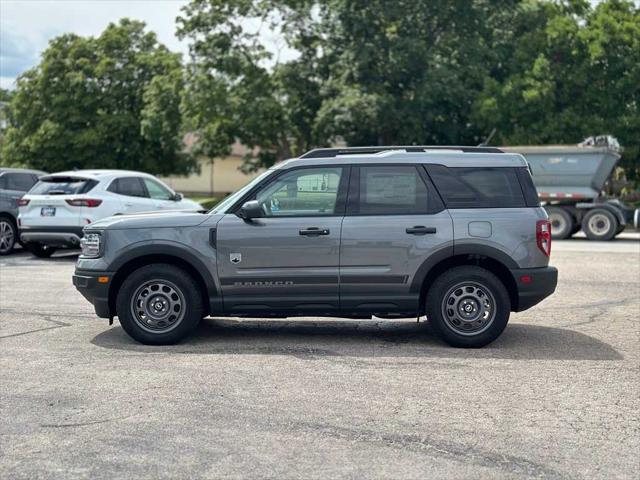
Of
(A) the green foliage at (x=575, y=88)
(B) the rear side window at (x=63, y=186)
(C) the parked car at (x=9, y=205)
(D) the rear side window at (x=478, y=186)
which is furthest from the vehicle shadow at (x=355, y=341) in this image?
(A) the green foliage at (x=575, y=88)

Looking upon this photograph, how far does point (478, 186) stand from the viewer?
8.12 metres

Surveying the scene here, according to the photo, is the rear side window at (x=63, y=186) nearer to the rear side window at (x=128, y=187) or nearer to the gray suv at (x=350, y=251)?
the rear side window at (x=128, y=187)

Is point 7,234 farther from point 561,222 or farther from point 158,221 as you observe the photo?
point 561,222

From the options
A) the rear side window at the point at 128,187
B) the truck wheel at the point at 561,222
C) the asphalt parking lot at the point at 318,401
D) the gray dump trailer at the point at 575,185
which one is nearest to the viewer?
the asphalt parking lot at the point at 318,401

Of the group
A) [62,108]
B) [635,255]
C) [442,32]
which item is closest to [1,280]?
[635,255]

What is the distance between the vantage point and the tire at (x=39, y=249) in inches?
653

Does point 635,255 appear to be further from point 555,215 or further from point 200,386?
point 200,386

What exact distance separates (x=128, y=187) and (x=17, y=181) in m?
2.99

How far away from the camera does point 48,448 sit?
5.00 metres

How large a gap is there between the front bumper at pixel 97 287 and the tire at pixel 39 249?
8862mm

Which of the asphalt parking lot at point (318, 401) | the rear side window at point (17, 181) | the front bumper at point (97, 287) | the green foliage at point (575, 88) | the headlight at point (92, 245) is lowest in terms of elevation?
the asphalt parking lot at point (318, 401)

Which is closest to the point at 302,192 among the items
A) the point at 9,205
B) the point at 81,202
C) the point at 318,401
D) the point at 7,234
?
the point at 318,401

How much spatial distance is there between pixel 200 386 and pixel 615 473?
3.10m

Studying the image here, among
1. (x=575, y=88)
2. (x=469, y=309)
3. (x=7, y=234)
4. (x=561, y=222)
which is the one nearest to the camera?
(x=469, y=309)
